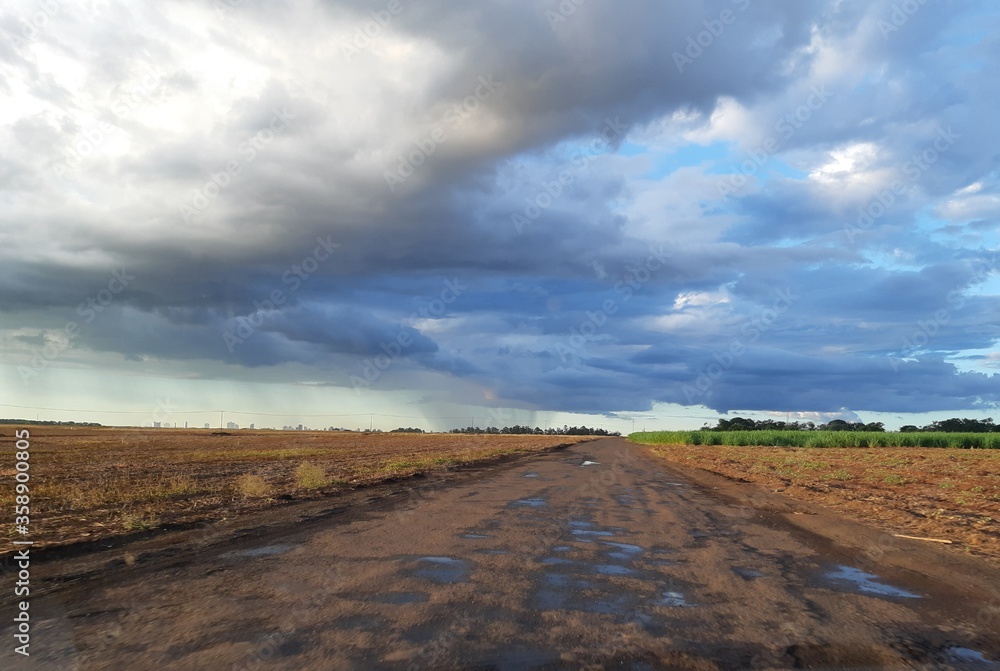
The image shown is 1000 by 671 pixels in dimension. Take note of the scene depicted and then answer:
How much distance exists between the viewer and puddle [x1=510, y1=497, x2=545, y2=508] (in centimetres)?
1514

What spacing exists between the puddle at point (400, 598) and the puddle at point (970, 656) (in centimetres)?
489

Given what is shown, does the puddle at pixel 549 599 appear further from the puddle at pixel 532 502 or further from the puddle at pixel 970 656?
the puddle at pixel 532 502

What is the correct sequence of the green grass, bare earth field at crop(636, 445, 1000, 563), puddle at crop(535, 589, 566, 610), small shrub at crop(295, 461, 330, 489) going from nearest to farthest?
puddle at crop(535, 589, 566, 610) → bare earth field at crop(636, 445, 1000, 563) → small shrub at crop(295, 461, 330, 489) → the green grass

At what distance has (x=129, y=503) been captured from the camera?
548 inches

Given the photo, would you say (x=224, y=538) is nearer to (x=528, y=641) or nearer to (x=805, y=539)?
(x=528, y=641)

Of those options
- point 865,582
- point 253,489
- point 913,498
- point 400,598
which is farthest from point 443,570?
point 913,498

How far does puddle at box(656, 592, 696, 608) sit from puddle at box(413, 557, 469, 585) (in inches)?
91.7

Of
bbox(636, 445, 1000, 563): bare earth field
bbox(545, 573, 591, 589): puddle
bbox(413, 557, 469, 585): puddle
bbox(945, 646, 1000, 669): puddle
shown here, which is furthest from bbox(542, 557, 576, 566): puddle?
bbox(636, 445, 1000, 563): bare earth field

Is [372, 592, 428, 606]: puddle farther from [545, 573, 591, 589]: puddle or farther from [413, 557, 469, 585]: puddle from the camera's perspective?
[545, 573, 591, 589]: puddle

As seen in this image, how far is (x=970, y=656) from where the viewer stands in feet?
17.4

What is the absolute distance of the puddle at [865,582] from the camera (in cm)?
740

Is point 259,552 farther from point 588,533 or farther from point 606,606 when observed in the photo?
point 588,533

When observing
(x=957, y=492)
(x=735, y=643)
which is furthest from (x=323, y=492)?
(x=957, y=492)

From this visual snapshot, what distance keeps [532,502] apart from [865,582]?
8.82m
